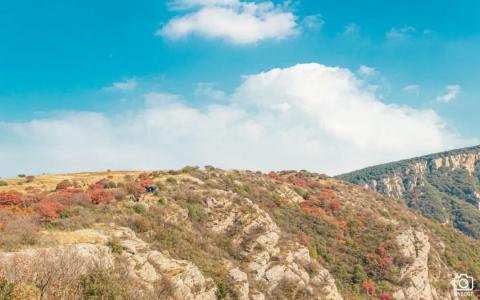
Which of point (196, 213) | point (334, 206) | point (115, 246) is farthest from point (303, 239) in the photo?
point (115, 246)

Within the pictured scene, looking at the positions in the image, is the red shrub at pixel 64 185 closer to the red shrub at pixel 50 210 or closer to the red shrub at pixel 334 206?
the red shrub at pixel 50 210

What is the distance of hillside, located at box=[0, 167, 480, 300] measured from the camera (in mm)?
21609

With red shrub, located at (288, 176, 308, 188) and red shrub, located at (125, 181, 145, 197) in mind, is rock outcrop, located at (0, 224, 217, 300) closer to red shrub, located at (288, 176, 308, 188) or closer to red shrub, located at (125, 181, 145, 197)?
red shrub, located at (125, 181, 145, 197)

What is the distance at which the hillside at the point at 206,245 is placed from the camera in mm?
21609

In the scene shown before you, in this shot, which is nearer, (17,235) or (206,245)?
(17,235)

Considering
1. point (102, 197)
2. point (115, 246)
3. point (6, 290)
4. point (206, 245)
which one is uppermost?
point (102, 197)

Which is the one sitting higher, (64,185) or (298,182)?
(64,185)

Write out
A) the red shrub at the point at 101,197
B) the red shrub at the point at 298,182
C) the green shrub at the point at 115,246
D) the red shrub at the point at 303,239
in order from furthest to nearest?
the red shrub at the point at 298,182 → the red shrub at the point at 303,239 → the red shrub at the point at 101,197 → the green shrub at the point at 115,246

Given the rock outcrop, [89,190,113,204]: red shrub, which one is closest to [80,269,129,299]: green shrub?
the rock outcrop

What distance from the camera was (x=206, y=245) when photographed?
3909cm

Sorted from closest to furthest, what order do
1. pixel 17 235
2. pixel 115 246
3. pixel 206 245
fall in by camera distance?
pixel 17 235, pixel 115 246, pixel 206 245

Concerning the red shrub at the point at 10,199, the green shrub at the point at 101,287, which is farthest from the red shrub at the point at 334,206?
the green shrub at the point at 101,287

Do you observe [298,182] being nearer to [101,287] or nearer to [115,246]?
[115,246]

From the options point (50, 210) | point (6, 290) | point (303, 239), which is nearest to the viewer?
point (6, 290)
